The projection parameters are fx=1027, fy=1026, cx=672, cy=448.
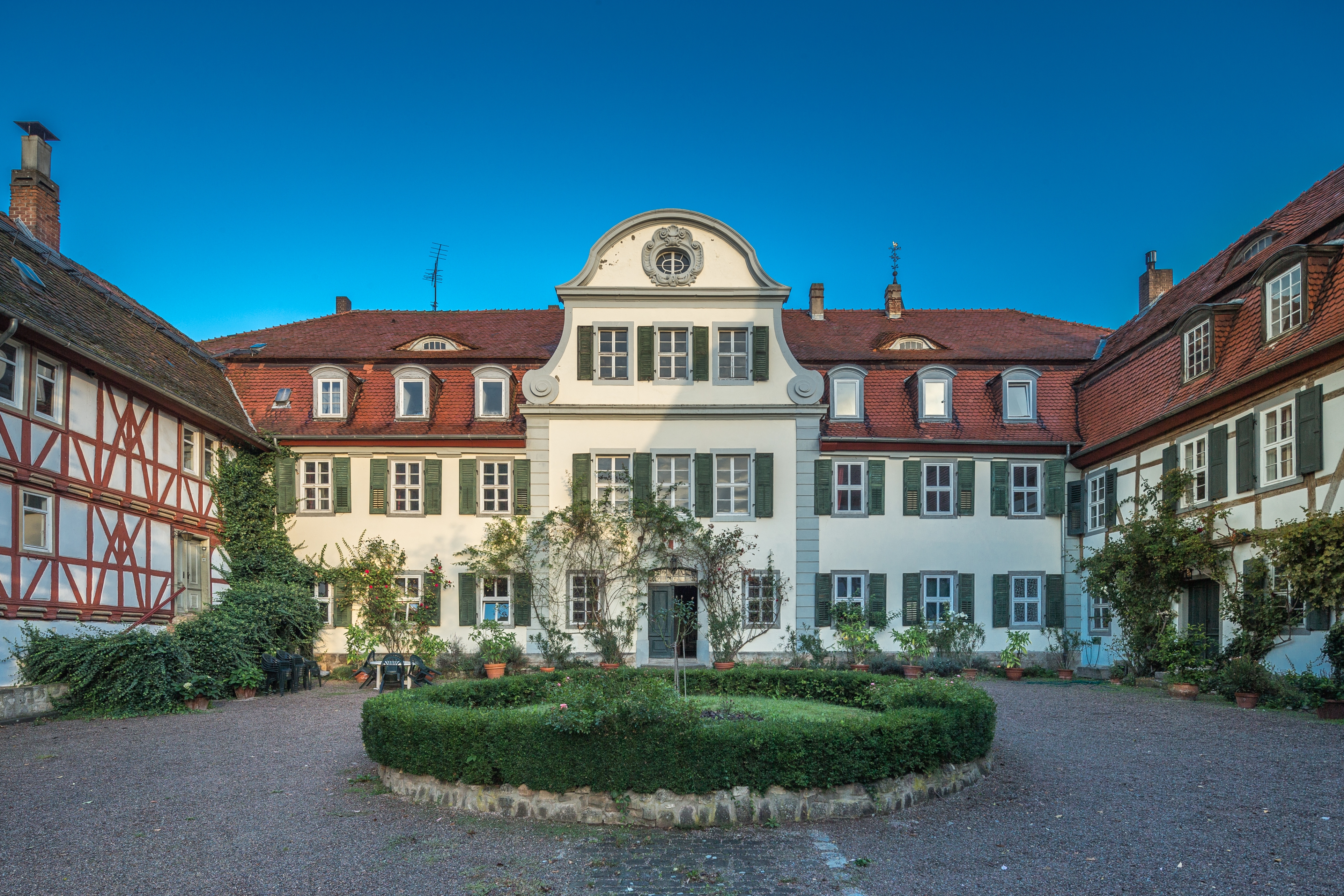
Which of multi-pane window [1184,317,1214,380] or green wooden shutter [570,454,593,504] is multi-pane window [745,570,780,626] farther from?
multi-pane window [1184,317,1214,380]

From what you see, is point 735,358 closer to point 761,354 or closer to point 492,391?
point 761,354

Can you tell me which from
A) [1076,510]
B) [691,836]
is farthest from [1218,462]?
[691,836]

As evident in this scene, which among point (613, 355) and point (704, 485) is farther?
point (613, 355)

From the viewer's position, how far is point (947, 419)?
2306 cm

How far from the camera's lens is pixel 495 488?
2256cm

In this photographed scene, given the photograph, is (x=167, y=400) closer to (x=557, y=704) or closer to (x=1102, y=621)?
(x=557, y=704)

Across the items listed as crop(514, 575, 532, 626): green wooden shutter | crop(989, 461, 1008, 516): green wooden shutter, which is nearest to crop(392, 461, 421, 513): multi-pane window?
crop(514, 575, 532, 626): green wooden shutter

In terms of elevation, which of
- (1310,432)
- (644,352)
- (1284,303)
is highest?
(644,352)

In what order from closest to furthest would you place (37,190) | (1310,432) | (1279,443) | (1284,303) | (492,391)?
(1310,432) < (1279,443) < (1284,303) < (37,190) < (492,391)

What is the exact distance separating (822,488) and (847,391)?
2.42 m

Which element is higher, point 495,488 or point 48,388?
point 48,388

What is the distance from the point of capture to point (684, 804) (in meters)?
8.02

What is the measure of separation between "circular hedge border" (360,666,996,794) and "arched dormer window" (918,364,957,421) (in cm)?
1400

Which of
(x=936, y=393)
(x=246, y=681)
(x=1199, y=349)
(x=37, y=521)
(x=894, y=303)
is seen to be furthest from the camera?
(x=894, y=303)
